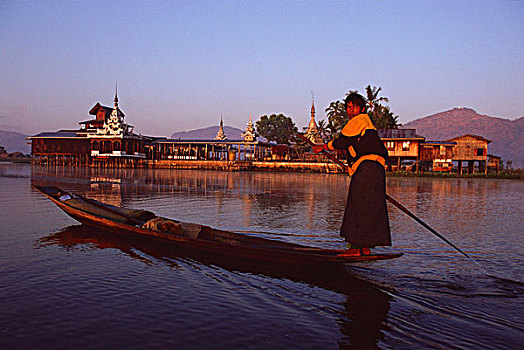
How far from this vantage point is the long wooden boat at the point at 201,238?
598 centimetres

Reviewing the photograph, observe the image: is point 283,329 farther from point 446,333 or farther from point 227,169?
point 227,169

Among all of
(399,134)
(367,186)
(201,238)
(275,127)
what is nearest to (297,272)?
(367,186)

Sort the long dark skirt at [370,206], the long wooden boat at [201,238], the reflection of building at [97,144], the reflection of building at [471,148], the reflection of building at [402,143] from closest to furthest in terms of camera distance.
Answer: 1. the long dark skirt at [370,206]
2. the long wooden boat at [201,238]
3. the reflection of building at [471,148]
4. the reflection of building at [402,143]
5. the reflection of building at [97,144]

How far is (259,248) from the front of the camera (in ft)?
20.6

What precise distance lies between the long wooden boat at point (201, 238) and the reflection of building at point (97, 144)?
57812mm

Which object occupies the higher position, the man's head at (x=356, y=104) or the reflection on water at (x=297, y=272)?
the man's head at (x=356, y=104)

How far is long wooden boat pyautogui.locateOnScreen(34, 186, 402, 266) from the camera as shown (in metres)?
5.98

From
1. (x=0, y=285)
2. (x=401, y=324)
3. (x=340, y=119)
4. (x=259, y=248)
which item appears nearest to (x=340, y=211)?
(x=259, y=248)

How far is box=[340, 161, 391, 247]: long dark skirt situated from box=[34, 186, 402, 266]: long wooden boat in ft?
0.91

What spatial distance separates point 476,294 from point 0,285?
6.66 meters

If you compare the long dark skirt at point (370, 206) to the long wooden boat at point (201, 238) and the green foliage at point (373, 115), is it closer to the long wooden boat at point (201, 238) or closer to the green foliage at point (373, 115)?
the long wooden boat at point (201, 238)

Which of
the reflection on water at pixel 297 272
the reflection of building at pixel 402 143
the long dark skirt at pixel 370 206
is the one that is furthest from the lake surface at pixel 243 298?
the reflection of building at pixel 402 143

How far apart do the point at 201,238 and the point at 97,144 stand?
6462 centimetres

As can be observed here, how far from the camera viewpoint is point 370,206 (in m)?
5.48
